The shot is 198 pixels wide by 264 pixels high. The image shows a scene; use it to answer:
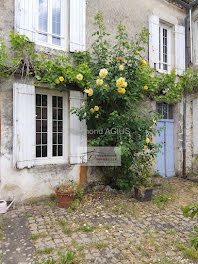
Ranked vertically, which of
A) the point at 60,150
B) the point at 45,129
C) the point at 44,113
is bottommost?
the point at 60,150

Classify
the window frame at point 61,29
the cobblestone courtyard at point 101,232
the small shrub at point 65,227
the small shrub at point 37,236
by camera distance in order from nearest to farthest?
1. the cobblestone courtyard at point 101,232
2. the small shrub at point 37,236
3. the small shrub at point 65,227
4. the window frame at point 61,29

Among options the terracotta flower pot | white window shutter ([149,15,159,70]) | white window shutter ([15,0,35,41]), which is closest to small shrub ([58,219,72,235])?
the terracotta flower pot

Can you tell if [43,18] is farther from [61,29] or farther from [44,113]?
[44,113]

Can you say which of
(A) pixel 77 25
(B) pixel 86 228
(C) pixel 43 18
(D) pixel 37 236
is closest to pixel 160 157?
(B) pixel 86 228

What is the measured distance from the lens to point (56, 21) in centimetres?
471

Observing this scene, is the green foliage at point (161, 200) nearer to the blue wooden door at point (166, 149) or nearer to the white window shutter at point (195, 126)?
the blue wooden door at point (166, 149)

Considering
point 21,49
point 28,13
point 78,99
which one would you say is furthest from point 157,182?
point 28,13

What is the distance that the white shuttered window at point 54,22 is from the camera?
4160 mm

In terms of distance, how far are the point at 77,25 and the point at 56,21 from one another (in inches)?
19.8

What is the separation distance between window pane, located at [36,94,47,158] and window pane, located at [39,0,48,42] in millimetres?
1345

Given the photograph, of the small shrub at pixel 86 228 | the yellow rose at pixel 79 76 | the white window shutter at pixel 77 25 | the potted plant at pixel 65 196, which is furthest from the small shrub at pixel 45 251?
Result: the white window shutter at pixel 77 25

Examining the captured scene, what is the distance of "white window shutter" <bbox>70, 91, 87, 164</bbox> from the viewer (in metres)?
4.66

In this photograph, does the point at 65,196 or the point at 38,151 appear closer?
the point at 65,196

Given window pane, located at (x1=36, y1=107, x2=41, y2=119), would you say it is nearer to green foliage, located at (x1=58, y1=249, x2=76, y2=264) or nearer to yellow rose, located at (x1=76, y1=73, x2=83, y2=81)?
yellow rose, located at (x1=76, y1=73, x2=83, y2=81)
